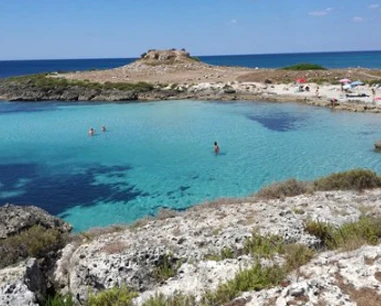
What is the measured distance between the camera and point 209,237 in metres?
10.9

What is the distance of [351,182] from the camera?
16953mm

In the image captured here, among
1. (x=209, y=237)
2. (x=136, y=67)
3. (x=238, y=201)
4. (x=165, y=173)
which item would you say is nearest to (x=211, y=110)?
(x=165, y=173)

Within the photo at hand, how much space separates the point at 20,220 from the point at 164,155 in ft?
55.8

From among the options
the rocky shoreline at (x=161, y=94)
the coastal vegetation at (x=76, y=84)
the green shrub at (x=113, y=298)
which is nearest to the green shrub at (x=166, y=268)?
the green shrub at (x=113, y=298)

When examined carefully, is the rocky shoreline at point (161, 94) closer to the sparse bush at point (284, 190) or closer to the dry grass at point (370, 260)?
the sparse bush at point (284, 190)

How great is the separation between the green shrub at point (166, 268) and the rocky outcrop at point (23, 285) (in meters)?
2.76

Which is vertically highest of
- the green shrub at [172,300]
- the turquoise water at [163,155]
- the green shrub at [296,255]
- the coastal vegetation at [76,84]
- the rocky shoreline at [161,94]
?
the coastal vegetation at [76,84]

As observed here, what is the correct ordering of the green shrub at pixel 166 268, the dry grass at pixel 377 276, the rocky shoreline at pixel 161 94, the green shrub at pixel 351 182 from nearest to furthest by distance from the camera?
the dry grass at pixel 377 276 < the green shrub at pixel 166 268 < the green shrub at pixel 351 182 < the rocky shoreline at pixel 161 94

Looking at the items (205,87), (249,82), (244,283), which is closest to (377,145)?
(244,283)

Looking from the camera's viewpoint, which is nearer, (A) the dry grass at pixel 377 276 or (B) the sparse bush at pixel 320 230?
(A) the dry grass at pixel 377 276

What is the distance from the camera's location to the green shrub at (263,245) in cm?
952

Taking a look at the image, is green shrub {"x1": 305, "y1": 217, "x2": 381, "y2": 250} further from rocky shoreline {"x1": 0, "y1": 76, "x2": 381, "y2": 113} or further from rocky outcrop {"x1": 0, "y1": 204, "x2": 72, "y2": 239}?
rocky shoreline {"x1": 0, "y1": 76, "x2": 381, "y2": 113}

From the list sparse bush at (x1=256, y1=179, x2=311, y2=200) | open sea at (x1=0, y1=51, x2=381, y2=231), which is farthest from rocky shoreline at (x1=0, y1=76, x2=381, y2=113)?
sparse bush at (x1=256, y1=179, x2=311, y2=200)

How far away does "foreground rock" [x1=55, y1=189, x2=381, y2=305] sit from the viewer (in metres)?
7.48
